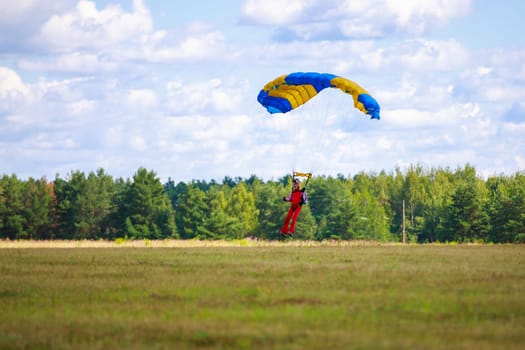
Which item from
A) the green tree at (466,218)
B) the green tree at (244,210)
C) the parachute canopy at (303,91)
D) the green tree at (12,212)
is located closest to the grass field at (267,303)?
the parachute canopy at (303,91)

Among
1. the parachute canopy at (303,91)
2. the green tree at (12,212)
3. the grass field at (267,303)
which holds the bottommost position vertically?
the grass field at (267,303)

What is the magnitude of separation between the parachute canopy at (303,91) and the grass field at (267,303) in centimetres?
648

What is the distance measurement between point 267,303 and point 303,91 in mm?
19476

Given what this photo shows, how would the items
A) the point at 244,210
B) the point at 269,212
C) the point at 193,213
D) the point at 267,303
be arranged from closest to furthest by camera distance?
1. the point at 267,303
2. the point at 193,213
3. the point at 269,212
4. the point at 244,210

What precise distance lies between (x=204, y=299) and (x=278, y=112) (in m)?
18.3

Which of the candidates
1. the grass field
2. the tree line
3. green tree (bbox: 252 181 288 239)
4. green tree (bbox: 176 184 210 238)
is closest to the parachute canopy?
the grass field

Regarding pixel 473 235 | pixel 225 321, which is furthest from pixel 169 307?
pixel 473 235

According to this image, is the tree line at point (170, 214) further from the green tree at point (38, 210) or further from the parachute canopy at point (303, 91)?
the parachute canopy at point (303, 91)

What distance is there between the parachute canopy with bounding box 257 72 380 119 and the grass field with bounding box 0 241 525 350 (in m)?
6.48

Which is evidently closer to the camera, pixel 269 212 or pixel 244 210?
pixel 269 212

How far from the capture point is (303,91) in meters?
39.8

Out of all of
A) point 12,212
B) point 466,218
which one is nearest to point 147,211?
point 12,212

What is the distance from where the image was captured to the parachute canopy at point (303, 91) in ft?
114

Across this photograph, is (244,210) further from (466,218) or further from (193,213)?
(466,218)
